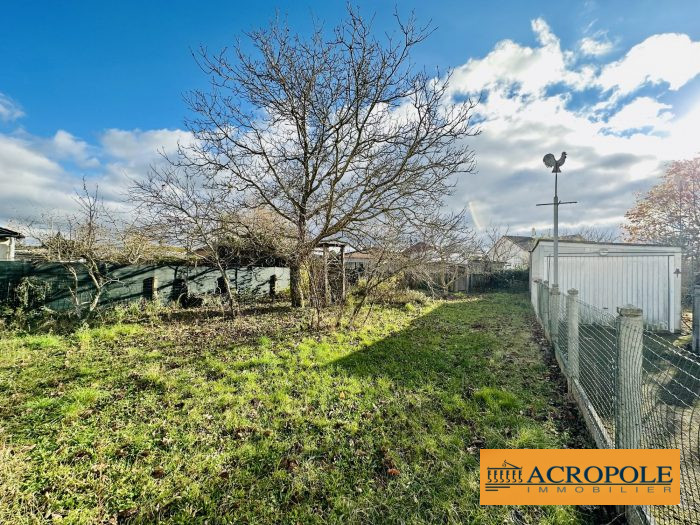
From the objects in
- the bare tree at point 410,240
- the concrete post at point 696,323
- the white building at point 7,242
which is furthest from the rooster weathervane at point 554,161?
the white building at point 7,242

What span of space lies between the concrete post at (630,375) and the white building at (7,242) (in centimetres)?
1527

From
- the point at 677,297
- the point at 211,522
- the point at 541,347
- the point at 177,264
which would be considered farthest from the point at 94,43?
the point at 677,297

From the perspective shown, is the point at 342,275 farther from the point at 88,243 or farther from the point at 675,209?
the point at 675,209

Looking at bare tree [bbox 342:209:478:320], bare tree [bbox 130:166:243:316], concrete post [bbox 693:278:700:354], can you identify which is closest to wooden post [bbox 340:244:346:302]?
bare tree [bbox 342:209:478:320]

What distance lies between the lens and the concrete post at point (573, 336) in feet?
12.1

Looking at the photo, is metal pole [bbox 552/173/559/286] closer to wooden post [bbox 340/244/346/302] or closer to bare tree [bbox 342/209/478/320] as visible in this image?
bare tree [bbox 342/209/478/320]

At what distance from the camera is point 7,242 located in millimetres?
10922

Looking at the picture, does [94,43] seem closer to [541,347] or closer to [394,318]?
[394,318]

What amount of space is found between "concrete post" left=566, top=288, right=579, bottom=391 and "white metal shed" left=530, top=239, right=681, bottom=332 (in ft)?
19.1

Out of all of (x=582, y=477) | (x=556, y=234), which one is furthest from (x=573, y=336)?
(x=556, y=234)

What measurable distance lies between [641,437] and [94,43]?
942cm

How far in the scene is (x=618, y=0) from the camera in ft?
14.3

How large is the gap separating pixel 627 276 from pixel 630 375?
27.6ft

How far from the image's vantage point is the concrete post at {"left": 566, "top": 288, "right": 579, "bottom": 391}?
12.1 ft
